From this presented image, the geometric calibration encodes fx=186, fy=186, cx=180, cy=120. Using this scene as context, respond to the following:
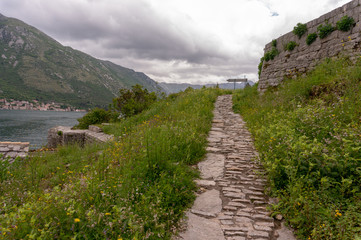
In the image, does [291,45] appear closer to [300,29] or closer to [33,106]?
[300,29]

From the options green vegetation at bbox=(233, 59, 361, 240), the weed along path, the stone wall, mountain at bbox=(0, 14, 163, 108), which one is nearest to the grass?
the weed along path

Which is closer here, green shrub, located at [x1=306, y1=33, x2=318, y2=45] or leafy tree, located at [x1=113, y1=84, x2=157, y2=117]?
green shrub, located at [x1=306, y1=33, x2=318, y2=45]

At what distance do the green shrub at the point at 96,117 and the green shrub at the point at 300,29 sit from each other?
1579cm

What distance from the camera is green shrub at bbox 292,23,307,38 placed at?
1048 centimetres

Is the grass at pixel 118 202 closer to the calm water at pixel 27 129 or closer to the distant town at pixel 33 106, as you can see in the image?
the calm water at pixel 27 129

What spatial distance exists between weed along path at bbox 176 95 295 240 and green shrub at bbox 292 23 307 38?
8.81 metres

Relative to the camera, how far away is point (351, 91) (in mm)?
5629

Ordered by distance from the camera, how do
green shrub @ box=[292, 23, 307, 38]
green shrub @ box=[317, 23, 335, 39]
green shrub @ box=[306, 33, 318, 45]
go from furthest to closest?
1. green shrub @ box=[292, 23, 307, 38]
2. green shrub @ box=[306, 33, 318, 45]
3. green shrub @ box=[317, 23, 335, 39]

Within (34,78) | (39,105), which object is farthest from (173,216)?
(34,78)

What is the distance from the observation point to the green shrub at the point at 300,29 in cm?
1048

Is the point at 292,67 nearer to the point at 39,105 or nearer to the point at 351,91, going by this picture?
the point at 351,91

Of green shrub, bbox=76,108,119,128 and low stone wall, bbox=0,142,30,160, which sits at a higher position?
green shrub, bbox=76,108,119,128

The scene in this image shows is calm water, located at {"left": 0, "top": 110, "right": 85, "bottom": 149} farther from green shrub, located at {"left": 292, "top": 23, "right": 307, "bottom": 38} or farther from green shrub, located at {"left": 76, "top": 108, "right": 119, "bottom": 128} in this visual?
green shrub, located at {"left": 292, "top": 23, "right": 307, "bottom": 38}

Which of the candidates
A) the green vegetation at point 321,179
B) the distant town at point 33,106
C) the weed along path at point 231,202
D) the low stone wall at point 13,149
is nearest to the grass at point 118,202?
the weed along path at point 231,202
